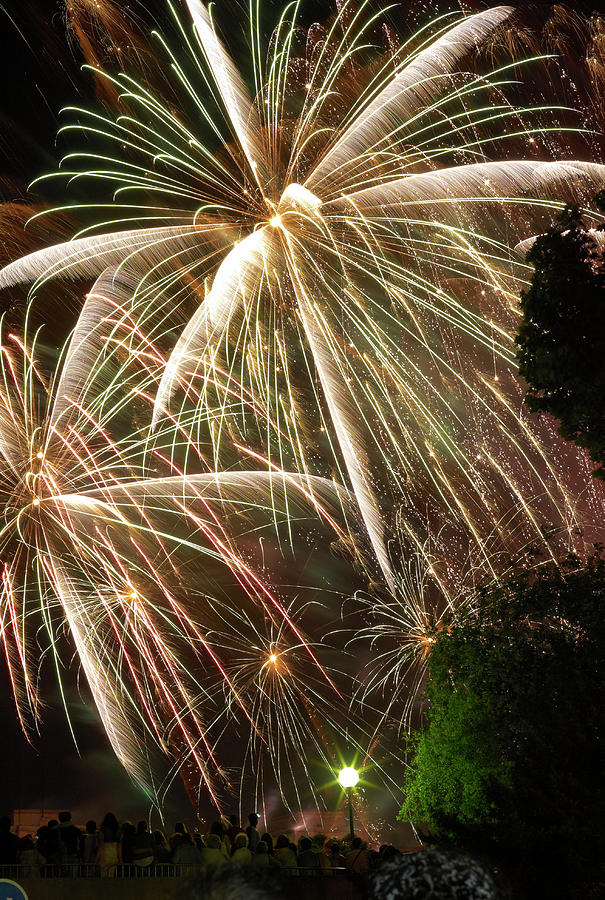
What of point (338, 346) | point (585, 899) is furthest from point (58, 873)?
point (338, 346)

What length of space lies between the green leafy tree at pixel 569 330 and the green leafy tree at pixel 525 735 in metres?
5.89

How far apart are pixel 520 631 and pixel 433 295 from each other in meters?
8.37

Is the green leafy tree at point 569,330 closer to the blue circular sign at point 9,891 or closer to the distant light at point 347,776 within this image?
the distant light at point 347,776

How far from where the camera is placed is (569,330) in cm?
1622

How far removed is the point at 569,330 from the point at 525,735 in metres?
9.76

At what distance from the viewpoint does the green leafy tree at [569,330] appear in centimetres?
1608

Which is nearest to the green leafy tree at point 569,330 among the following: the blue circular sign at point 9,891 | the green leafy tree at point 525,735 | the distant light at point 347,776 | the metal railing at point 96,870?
the green leafy tree at point 525,735

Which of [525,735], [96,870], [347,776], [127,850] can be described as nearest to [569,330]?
[525,735]

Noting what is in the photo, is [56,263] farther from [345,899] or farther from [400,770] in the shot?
[400,770]

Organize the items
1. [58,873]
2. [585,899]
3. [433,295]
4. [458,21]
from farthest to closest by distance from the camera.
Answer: [433,295]
[458,21]
[585,899]
[58,873]

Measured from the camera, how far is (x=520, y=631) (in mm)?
23547

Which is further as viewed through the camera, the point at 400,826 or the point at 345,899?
the point at 400,826

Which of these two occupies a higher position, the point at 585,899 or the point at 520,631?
the point at 520,631

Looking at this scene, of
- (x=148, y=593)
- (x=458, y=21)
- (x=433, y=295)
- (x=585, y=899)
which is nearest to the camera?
(x=585, y=899)
